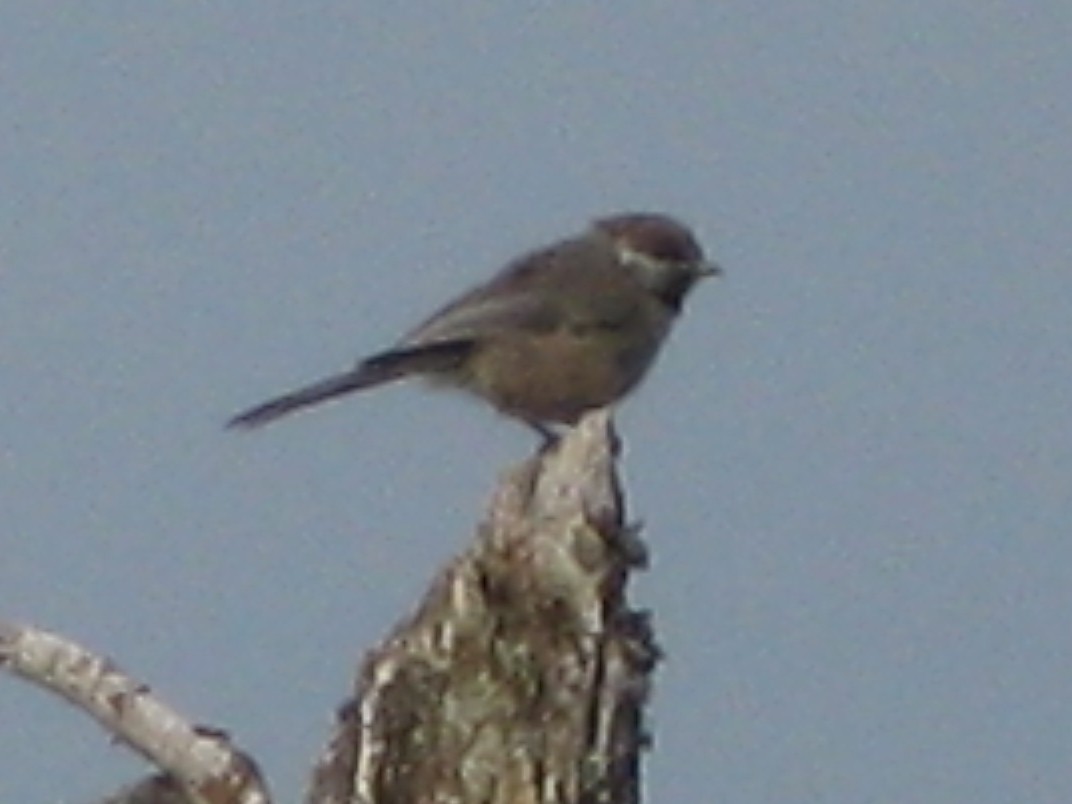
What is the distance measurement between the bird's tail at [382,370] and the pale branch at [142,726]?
281 inches

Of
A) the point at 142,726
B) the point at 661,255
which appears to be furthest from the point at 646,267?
the point at 142,726

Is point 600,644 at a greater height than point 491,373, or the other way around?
point 491,373

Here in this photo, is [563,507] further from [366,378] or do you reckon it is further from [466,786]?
[366,378]

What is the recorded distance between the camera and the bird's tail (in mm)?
12969

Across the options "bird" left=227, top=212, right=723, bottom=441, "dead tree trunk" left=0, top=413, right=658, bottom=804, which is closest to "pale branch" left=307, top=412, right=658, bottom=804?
"dead tree trunk" left=0, top=413, right=658, bottom=804

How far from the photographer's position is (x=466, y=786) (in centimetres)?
512

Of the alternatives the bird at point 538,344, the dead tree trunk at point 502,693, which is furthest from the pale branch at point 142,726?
the bird at point 538,344

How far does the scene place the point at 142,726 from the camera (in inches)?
219

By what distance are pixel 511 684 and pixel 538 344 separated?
7.85 metres

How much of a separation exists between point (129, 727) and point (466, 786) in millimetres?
721

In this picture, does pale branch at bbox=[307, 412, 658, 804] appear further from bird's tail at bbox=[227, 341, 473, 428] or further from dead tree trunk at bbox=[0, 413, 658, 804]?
bird's tail at bbox=[227, 341, 473, 428]

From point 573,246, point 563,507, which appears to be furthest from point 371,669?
point 573,246

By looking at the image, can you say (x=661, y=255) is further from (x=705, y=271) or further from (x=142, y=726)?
(x=142, y=726)

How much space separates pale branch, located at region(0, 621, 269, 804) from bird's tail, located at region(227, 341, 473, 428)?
7.13 meters
